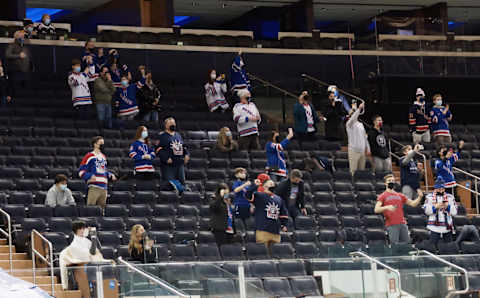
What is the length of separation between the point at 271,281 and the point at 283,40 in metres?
13.0

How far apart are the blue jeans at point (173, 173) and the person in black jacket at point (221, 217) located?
8.65 ft

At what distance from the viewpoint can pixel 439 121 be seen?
19953 millimetres

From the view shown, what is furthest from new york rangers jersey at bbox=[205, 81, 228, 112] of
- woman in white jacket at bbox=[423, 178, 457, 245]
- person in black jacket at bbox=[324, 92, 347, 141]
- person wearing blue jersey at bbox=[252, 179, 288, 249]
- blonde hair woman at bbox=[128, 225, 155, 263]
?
blonde hair woman at bbox=[128, 225, 155, 263]

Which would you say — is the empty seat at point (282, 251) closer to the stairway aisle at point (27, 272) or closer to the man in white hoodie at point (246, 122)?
the stairway aisle at point (27, 272)

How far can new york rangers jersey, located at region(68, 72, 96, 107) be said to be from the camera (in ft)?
60.7

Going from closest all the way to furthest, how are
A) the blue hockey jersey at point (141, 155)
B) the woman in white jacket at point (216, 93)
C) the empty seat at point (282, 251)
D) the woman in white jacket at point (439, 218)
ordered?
the empty seat at point (282, 251), the woman in white jacket at point (439, 218), the blue hockey jersey at point (141, 155), the woman in white jacket at point (216, 93)

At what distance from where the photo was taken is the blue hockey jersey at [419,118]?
2016cm

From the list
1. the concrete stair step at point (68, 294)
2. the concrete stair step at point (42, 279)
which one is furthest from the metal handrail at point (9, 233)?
the concrete stair step at point (68, 294)

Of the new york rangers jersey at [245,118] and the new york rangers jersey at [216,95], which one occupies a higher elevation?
the new york rangers jersey at [216,95]

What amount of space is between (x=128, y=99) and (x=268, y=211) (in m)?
6.61

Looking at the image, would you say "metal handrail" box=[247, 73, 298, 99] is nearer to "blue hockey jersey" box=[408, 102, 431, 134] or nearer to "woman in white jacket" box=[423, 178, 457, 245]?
"blue hockey jersey" box=[408, 102, 431, 134]

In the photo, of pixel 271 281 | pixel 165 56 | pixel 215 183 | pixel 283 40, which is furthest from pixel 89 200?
pixel 283 40

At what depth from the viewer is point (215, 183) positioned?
16.2 metres

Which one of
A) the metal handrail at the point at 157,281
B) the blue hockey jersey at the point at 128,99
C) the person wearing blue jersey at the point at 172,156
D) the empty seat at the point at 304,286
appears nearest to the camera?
the metal handrail at the point at 157,281
